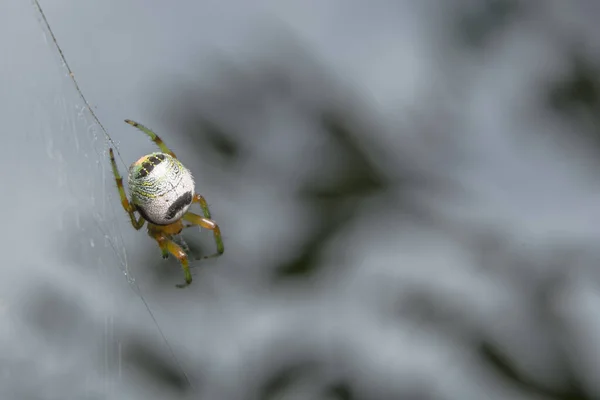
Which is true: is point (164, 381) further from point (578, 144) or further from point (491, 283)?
point (578, 144)

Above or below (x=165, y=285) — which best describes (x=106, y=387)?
below

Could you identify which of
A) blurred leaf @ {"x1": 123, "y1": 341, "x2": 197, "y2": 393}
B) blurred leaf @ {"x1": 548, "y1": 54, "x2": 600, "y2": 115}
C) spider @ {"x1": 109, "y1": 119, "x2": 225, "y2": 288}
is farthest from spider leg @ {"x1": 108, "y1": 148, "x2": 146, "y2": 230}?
blurred leaf @ {"x1": 548, "y1": 54, "x2": 600, "y2": 115}

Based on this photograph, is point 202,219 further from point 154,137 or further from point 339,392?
point 339,392

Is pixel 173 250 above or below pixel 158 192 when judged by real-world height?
below

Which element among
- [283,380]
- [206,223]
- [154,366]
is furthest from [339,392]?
[206,223]

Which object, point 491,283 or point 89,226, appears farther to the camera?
point 491,283

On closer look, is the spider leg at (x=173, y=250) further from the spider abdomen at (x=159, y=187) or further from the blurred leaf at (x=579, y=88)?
the blurred leaf at (x=579, y=88)

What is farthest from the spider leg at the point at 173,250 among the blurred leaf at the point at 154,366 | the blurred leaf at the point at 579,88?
the blurred leaf at the point at 579,88

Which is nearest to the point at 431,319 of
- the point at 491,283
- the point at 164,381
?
the point at 491,283
